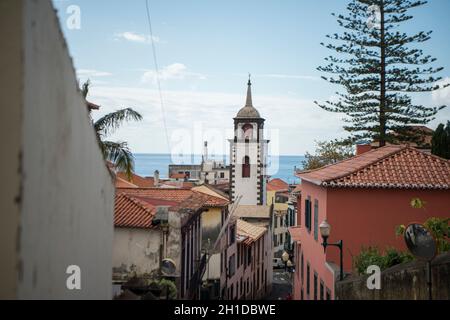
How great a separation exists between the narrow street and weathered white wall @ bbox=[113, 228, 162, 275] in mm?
21492

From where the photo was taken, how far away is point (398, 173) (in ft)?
44.9

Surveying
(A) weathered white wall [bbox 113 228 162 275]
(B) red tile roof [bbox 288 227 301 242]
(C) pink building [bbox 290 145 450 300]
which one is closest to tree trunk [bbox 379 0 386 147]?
(B) red tile roof [bbox 288 227 301 242]

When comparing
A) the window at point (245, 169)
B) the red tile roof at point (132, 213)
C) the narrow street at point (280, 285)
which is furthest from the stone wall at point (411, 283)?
the window at point (245, 169)

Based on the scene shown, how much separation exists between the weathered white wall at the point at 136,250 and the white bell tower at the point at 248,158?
35.2 m

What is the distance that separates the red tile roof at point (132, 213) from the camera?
565 inches

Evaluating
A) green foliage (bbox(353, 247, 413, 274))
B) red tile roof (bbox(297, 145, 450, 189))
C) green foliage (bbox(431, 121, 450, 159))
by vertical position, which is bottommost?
green foliage (bbox(353, 247, 413, 274))

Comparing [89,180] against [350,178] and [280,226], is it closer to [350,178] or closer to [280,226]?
[350,178]

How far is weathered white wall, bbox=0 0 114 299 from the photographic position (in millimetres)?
2617

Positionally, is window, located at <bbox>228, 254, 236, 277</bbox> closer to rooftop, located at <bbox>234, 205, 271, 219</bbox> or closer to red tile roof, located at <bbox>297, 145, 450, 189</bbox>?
rooftop, located at <bbox>234, 205, 271, 219</bbox>

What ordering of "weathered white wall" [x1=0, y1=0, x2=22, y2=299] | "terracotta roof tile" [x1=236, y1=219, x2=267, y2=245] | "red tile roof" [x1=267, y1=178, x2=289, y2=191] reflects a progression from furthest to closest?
1. "red tile roof" [x1=267, y1=178, x2=289, y2=191]
2. "terracotta roof tile" [x1=236, y1=219, x2=267, y2=245]
3. "weathered white wall" [x1=0, y1=0, x2=22, y2=299]

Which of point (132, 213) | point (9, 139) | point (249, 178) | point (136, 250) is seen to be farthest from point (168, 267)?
point (249, 178)

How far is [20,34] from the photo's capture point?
2654mm

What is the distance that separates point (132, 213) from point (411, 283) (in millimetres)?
9068
